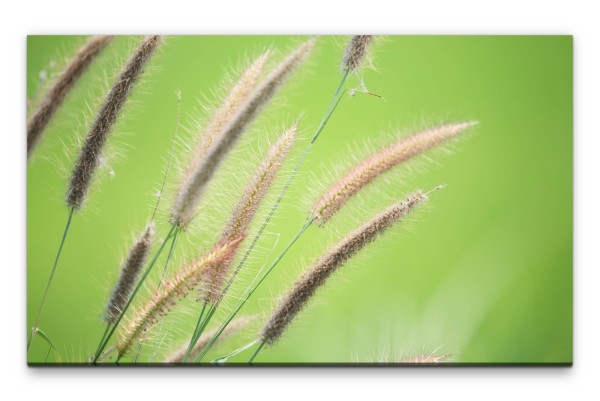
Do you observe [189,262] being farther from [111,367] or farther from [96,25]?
[96,25]

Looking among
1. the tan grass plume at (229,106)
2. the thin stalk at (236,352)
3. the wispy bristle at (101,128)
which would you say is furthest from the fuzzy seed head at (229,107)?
the thin stalk at (236,352)

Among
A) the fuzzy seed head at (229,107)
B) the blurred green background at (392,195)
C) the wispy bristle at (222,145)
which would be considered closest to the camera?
the wispy bristle at (222,145)

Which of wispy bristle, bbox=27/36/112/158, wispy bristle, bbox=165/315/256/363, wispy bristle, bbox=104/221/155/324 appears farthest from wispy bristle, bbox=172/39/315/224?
wispy bristle, bbox=27/36/112/158

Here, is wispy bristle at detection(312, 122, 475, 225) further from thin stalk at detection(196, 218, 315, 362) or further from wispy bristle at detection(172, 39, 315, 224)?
wispy bristle at detection(172, 39, 315, 224)

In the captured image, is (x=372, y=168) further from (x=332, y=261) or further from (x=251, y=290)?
(x=251, y=290)

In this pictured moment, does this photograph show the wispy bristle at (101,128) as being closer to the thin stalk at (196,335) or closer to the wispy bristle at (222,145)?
the wispy bristle at (222,145)

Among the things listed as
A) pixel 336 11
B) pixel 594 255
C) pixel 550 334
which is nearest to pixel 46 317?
pixel 336 11
